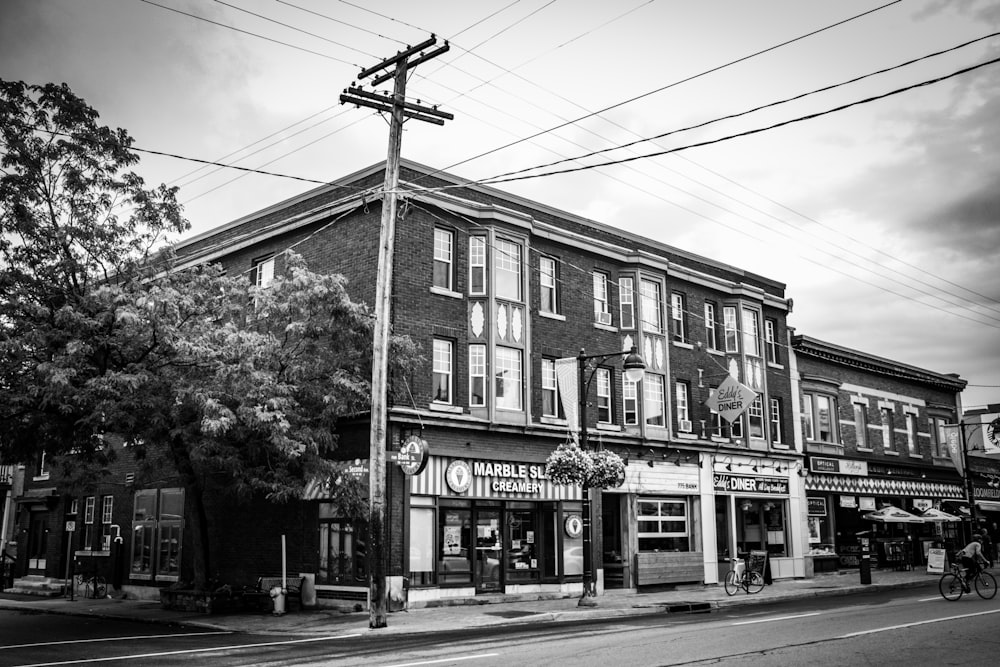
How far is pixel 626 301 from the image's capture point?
31344 mm

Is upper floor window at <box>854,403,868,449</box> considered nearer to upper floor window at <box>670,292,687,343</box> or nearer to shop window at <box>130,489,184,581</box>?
upper floor window at <box>670,292,687,343</box>

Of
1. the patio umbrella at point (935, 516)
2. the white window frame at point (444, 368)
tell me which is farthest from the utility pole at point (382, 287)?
the patio umbrella at point (935, 516)

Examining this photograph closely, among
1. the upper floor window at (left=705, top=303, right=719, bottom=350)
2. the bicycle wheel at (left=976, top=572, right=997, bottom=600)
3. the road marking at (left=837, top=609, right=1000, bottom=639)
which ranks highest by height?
the upper floor window at (left=705, top=303, right=719, bottom=350)

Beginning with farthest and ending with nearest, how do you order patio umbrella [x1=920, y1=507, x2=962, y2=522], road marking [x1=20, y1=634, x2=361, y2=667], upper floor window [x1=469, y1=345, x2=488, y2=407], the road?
patio umbrella [x1=920, y1=507, x2=962, y2=522]
upper floor window [x1=469, y1=345, x2=488, y2=407]
road marking [x1=20, y1=634, x2=361, y2=667]
the road

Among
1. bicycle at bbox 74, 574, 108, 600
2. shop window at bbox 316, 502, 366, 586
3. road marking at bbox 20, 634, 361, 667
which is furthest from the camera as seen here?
bicycle at bbox 74, 574, 108, 600

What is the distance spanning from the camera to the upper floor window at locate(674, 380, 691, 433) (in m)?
32.6

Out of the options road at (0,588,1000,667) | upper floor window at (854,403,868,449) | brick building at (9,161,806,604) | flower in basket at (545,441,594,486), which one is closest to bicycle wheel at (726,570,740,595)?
brick building at (9,161,806,604)

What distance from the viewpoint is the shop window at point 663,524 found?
3048cm

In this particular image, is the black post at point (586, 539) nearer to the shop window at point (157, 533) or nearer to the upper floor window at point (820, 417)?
the shop window at point (157, 533)

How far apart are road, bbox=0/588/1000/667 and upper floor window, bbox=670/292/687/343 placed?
45.3 feet

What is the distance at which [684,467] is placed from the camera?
105ft

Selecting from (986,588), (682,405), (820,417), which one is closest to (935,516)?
(820,417)

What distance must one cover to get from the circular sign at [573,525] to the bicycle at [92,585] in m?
15.5

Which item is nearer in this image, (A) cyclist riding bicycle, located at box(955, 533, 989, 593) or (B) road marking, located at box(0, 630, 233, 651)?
(B) road marking, located at box(0, 630, 233, 651)
